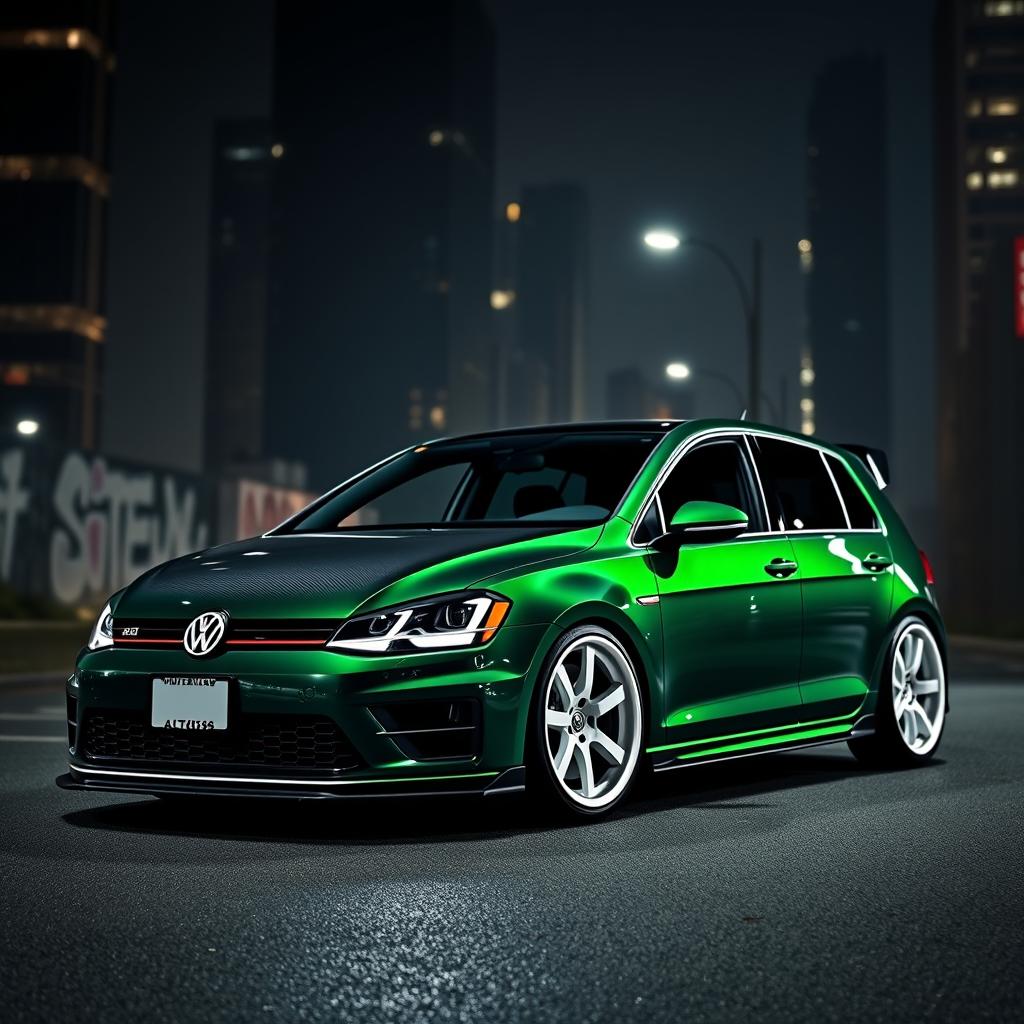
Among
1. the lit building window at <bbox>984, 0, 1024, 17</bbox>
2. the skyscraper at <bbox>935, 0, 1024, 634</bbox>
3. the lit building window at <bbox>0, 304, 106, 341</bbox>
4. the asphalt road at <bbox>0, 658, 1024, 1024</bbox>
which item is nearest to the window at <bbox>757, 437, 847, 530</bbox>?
the asphalt road at <bbox>0, 658, 1024, 1024</bbox>

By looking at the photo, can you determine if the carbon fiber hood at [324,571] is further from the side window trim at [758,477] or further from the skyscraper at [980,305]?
the skyscraper at [980,305]

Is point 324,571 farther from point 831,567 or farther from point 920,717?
point 920,717

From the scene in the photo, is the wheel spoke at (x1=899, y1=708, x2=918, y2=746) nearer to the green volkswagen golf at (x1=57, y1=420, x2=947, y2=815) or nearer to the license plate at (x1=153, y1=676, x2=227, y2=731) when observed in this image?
the green volkswagen golf at (x1=57, y1=420, x2=947, y2=815)

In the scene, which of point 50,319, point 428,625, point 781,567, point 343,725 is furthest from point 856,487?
point 50,319

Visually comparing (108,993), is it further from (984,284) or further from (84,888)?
(984,284)

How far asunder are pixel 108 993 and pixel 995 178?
134 meters

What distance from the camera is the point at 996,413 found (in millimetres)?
76250

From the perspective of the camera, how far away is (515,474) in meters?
8.89

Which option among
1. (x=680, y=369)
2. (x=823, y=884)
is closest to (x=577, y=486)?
(x=823, y=884)

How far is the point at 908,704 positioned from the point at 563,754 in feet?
9.73

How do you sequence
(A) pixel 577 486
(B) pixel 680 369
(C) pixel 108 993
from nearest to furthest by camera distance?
(C) pixel 108 993 < (A) pixel 577 486 < (B) pixel 680 369

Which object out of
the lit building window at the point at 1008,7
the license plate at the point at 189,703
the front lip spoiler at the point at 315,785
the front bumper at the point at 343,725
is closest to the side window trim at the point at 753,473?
the front bumper at the point at 343,725

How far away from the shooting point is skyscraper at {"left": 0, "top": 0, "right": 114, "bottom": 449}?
401 feet

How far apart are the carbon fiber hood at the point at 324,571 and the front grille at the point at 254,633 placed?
3 cm
